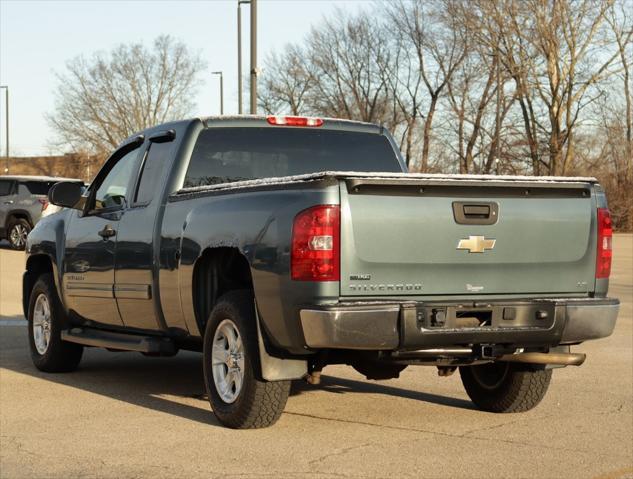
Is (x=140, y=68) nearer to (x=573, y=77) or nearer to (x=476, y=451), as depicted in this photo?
(x=573, y=77)

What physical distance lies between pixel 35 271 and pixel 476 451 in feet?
17.3

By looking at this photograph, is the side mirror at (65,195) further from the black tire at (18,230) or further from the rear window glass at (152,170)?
the black tire at (18,230)

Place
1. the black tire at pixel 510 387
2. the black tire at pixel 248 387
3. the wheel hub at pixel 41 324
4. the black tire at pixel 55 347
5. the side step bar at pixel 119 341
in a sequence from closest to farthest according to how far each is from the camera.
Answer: the black tire at pixel 248 387
the black tire at pixel 510 387
the side step bar at pixel 119 341
the black tire at pixel 55 347
the wheel hub at pixel 41 324

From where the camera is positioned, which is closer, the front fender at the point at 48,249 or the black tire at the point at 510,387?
the black tire at the point at 510,387

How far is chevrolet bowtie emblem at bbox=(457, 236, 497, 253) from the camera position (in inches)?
261

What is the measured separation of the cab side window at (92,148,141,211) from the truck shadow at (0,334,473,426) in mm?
1399

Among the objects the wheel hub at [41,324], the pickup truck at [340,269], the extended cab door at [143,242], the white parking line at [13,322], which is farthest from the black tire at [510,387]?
the white parking line at [13,322]

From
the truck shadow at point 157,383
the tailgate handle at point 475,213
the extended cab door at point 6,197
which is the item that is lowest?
the truck shadow at point 157,383

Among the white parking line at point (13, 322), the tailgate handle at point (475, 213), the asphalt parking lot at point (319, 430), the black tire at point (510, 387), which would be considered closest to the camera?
the asphalt parking lot at point (319, 430)

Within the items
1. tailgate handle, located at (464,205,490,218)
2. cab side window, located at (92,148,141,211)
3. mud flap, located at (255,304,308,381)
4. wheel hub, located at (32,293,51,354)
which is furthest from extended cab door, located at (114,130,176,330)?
tailgate handle, located at (464,205,490,218)

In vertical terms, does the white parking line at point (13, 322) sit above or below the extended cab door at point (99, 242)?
below

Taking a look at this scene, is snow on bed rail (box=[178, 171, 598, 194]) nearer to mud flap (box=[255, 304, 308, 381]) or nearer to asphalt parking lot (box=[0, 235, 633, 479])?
mud flap (box=[255, 304, 308, 381])

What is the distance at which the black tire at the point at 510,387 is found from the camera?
7676 millimetres

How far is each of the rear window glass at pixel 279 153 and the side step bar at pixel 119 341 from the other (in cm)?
113
